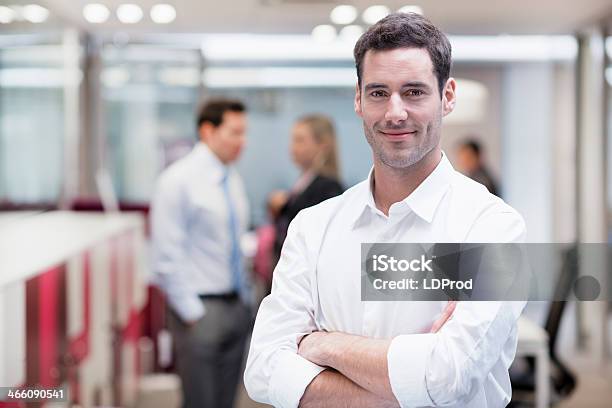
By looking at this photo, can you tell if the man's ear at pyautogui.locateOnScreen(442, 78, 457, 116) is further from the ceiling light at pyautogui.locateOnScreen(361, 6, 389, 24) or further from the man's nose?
the ceiling light at pyautogui.locateOnScreen(361, 6, 389, 24)

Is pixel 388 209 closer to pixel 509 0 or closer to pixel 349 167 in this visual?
pixel 349 167

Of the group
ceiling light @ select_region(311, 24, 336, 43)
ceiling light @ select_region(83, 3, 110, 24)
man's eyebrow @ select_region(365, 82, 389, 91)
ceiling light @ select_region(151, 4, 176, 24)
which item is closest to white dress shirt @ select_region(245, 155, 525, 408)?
man's eyebrow @ select_region(365, 82, 389, 91)

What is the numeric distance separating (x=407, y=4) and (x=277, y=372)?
3.34ft

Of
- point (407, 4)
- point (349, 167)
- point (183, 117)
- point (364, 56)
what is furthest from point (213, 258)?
point (364, 56)

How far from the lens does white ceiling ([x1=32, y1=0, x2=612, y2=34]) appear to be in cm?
211

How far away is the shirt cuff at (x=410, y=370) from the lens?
143 cm

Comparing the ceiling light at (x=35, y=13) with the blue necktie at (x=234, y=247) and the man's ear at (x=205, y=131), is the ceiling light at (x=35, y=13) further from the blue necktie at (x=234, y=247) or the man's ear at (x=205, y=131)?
the blue necktie at (x=234, y=247)

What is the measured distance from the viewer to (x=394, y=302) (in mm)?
1696

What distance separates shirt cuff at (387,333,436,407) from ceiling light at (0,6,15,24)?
1.61 m

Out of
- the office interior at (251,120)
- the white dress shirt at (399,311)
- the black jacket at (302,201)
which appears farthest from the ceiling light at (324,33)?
the white dress shirt at (399,311)

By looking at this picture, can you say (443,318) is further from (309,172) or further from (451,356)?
(309,172)

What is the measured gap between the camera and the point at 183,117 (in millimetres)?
2799

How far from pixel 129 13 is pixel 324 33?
53 cm

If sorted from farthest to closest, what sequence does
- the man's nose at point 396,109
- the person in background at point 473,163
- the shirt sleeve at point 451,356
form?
the person in background at point 473,163, the man's nose at point 396,109, the shirt sleeve at point 451,356
